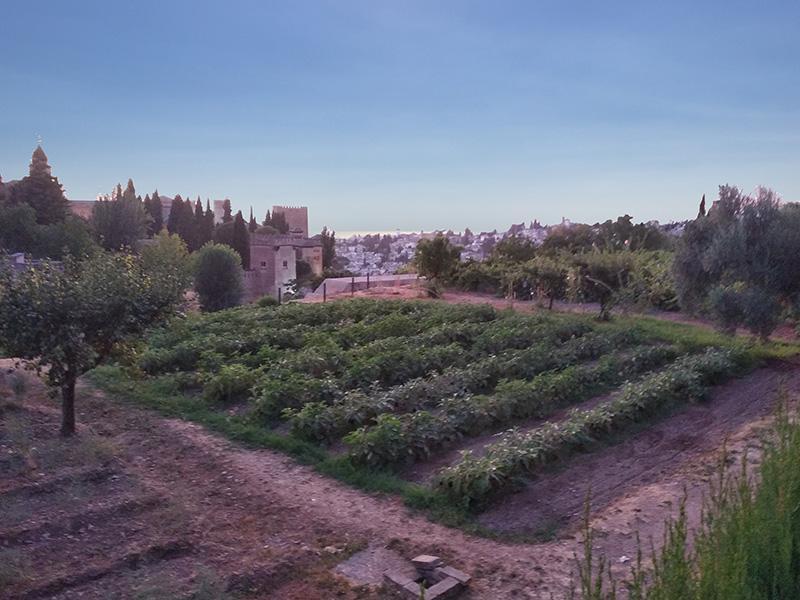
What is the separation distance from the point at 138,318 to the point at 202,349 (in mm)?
4826

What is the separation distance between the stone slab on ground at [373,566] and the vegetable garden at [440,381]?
1.12 metres

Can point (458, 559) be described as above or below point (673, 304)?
below

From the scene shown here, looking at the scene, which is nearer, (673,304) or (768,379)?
(768,379)

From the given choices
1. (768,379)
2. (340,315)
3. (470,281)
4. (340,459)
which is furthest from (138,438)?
(470,281)

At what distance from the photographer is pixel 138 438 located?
25.3ft

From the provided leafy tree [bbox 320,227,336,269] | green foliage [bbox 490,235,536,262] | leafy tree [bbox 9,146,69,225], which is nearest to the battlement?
leafy tree [bbox 320,227,336,269]

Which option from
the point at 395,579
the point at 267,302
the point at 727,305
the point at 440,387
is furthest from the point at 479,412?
the point at 267,302

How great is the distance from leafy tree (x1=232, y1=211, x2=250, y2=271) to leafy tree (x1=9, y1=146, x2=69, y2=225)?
9.28m

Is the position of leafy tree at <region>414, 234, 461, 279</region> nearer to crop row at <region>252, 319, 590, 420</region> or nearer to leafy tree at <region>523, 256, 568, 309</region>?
leafy tree at <region>523, 256, 568, 309</region>

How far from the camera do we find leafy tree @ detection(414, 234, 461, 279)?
73.0 ft

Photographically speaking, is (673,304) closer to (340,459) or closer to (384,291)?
(384,291)

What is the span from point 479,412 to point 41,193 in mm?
38755

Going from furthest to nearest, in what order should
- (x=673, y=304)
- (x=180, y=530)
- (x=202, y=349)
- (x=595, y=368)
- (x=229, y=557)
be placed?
(x=673, y=304) < (x=202, y=349) < (x=595, y=368) < (x=180, y=530) < (x=229, y=557)

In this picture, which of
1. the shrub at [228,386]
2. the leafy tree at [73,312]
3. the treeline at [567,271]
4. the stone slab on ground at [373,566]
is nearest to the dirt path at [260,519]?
the stone slab on ground at [373,566]
